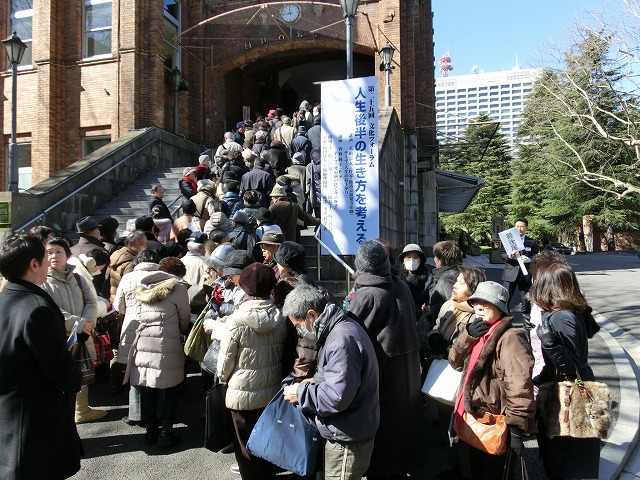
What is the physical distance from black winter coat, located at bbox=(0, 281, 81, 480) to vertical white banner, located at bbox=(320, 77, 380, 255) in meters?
4.12

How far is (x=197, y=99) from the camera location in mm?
18422

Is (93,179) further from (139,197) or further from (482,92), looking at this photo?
(482,92)

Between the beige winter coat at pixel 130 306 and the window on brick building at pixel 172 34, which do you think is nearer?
the beige winter coat at pixel 130 306

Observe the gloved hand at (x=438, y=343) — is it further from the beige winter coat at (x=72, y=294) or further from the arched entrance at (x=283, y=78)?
the arched entrance at (x=283, y=78)

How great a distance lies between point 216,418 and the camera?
376cm

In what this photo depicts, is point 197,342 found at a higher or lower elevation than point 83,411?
higher

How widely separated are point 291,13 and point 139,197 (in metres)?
10.0

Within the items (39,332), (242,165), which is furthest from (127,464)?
(242,165)

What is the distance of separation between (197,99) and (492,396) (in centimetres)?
1762

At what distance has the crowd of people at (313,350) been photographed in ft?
9.11

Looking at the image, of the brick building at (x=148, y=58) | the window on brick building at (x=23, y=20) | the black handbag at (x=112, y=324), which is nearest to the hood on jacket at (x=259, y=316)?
the black handbag at (x=112, y=324)

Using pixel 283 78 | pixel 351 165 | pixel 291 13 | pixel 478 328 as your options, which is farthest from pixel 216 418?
pixel 283 78

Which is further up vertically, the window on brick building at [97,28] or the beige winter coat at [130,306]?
the window on brick building at [97,28]

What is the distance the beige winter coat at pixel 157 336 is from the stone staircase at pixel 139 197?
6.09 metres
